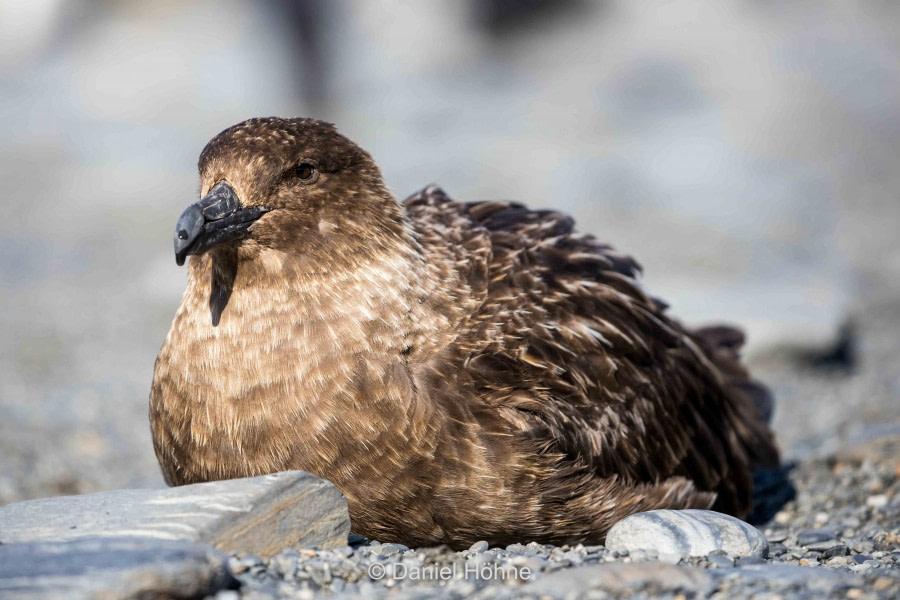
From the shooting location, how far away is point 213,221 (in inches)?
173

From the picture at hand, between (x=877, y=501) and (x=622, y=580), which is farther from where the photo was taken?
(x=877, y=501)

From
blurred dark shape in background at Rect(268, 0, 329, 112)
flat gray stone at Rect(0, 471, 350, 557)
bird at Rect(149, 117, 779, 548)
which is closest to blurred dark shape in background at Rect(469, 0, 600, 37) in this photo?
blurred dark shape in background at Rect(268, 0, 329, 112)

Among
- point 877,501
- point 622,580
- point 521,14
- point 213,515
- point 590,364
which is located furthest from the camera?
point 521,14

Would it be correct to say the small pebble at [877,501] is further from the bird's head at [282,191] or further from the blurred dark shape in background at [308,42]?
the blurred dark shape in background at [308,42]

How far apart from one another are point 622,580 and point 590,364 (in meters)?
1.53

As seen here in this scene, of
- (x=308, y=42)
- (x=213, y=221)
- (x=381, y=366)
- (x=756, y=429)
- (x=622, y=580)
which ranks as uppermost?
(x=308, y=42)

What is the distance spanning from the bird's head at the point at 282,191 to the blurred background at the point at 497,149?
3832mm

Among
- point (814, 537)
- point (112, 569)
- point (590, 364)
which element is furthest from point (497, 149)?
point (112, 569)

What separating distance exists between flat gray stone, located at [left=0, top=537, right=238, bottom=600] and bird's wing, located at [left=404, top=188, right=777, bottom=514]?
150cm

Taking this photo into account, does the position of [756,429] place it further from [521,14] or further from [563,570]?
[521,14]

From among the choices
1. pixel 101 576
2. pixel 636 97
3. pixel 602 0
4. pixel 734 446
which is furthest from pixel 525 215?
pixel 602 0

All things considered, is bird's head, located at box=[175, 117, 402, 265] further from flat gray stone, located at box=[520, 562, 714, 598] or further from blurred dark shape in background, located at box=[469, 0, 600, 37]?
blurred dark shape in background, located at box=[469, 0, 600, 37]

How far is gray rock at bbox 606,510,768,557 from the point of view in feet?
14.3

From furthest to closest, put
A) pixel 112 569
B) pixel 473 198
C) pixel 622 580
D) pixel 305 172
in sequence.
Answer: pixel 473 198 → pixel 305 172 → pixel 622 580 → pixel 112 569
